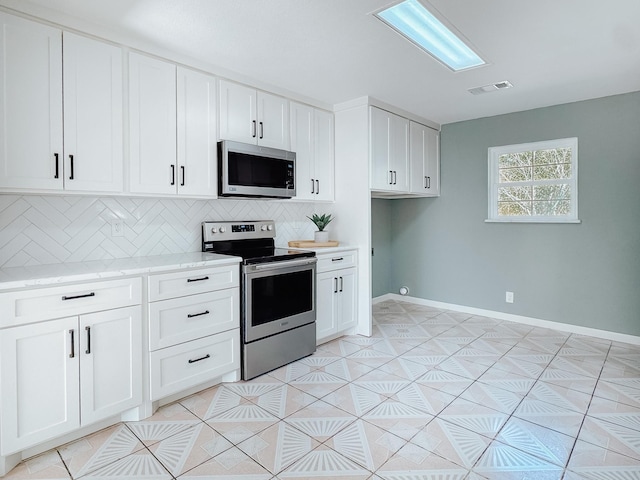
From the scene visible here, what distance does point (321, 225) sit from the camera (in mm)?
3875

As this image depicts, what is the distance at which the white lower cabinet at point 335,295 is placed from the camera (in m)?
3.48

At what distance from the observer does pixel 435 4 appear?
81.7 inches

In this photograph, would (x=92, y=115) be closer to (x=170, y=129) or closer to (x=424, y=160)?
(x=170, y=129)

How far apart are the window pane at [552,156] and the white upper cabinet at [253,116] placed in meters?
2.76

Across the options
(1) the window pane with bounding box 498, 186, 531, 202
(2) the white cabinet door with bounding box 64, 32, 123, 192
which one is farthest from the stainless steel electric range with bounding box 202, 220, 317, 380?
(1) the window pane with bounding box 498, 186, 531, 202

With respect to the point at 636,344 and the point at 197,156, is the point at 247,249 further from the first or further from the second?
the point at 636,344

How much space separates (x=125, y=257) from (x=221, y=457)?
60.8 inches

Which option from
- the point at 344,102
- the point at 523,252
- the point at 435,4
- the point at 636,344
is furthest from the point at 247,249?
the point at 636,344

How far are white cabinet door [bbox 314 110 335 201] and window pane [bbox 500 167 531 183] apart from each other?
204 centimetres

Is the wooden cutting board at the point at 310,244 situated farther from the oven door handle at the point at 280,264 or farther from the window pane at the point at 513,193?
the window pane at the point at 513,193

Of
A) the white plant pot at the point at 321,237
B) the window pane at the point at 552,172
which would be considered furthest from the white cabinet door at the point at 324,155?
the window pane at the point at 552,172

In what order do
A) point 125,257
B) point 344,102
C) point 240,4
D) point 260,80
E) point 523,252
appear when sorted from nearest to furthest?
1. point 240,4
2. point 125,257
3. point 260,80
4. point 344,102
5. point 523,252

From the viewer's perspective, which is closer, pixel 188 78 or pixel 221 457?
pixel 221 457

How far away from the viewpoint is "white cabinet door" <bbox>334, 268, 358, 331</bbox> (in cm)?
368
